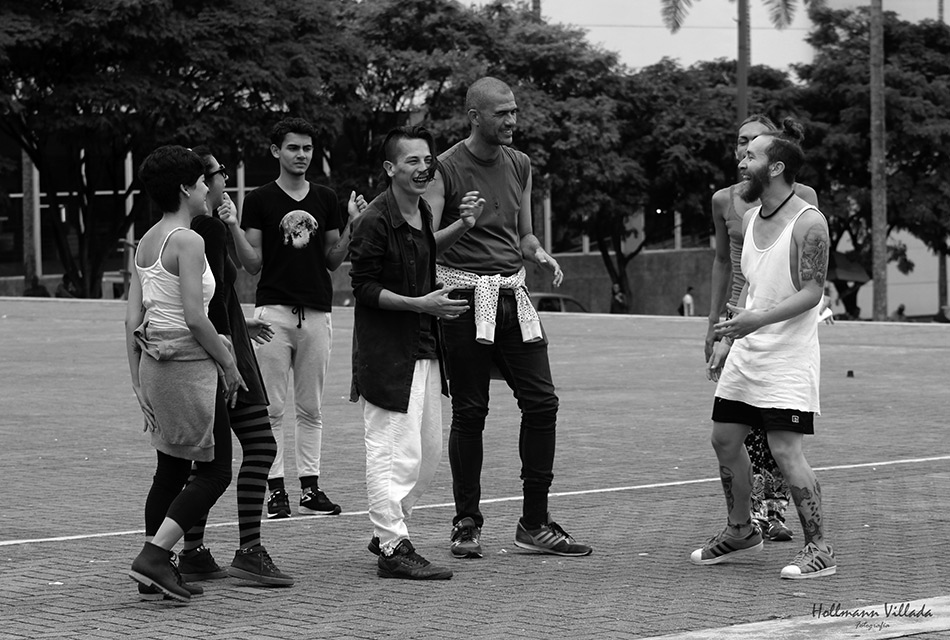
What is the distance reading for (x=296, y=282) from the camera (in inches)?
330

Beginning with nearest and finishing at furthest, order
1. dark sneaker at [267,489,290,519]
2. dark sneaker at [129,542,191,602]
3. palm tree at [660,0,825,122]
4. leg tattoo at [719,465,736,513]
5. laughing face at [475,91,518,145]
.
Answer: dark sneaker at [129,542,191,602], leg tattoo at [719,465,736,513], laughing face at [475,91,518,145], dark sneaker at [267,489,290,519], palm tree at [660,0,825,122]

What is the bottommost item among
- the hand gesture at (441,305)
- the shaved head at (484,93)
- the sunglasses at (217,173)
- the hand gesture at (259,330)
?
the hand gesture at (259,330)

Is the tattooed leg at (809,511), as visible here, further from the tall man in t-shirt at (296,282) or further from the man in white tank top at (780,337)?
the tall man in t-shirt at (296,282)

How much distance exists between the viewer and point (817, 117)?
4506 cm

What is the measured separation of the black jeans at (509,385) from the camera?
23.9 feet

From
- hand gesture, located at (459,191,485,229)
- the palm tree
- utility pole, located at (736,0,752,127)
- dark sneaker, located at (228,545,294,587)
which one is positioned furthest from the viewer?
the palm tree

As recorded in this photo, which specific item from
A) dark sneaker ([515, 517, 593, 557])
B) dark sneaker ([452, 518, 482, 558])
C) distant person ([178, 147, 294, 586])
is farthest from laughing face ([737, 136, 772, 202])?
distant person ([178, 147, 294, 586])

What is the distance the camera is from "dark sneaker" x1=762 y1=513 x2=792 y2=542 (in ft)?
24.9

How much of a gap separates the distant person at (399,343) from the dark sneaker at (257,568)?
1.42ft

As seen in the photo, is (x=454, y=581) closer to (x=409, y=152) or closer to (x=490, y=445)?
(x=409, y=152)

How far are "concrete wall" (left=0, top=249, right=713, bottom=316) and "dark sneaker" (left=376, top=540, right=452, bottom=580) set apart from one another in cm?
4041

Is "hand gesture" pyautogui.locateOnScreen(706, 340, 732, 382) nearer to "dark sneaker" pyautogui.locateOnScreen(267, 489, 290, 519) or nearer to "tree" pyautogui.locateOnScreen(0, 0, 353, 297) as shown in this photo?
"dark sneaker" pyautogui.locateOnScreen(267, 489, 290, 519)

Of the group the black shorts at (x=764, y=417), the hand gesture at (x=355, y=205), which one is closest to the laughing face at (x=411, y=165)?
the hand gesture at (x=355, y=205)

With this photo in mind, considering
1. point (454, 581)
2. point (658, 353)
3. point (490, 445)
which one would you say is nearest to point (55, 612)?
point (454, 581)
